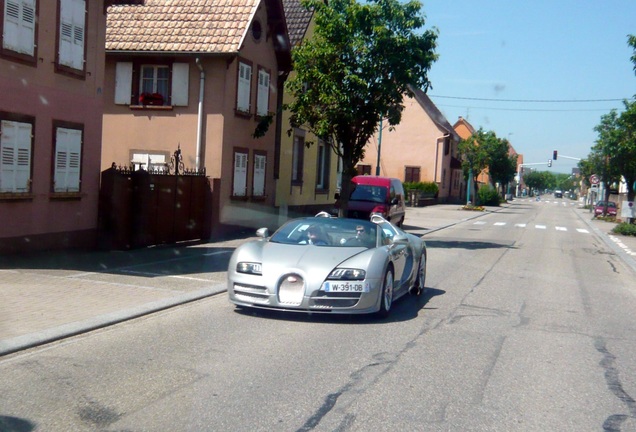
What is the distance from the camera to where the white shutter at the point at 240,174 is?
22.6 metres

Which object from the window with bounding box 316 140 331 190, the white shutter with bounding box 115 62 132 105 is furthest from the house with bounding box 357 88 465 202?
the white shutter with bounding box 115 62 132 105

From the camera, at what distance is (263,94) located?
24.4 meters

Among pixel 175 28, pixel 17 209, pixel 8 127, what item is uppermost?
pixel 175 28

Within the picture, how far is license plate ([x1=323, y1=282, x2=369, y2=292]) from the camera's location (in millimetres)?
9094

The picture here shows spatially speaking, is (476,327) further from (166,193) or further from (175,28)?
(175,28)

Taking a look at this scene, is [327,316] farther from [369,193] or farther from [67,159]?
[369,193]

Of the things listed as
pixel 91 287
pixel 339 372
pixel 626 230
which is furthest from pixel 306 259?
pixel 626 230

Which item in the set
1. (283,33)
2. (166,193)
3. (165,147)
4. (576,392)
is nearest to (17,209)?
(166,193)

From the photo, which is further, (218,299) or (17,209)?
(17,209)

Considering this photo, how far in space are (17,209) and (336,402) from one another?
10.0 m

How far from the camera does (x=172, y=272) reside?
1351 cm

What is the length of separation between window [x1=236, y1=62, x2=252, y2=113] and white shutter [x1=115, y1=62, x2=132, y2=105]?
10.6ft

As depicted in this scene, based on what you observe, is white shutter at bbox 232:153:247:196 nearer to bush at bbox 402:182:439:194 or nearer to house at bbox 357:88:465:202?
bush at bbox 402:182:439:194

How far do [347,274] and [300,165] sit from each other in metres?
20.0
